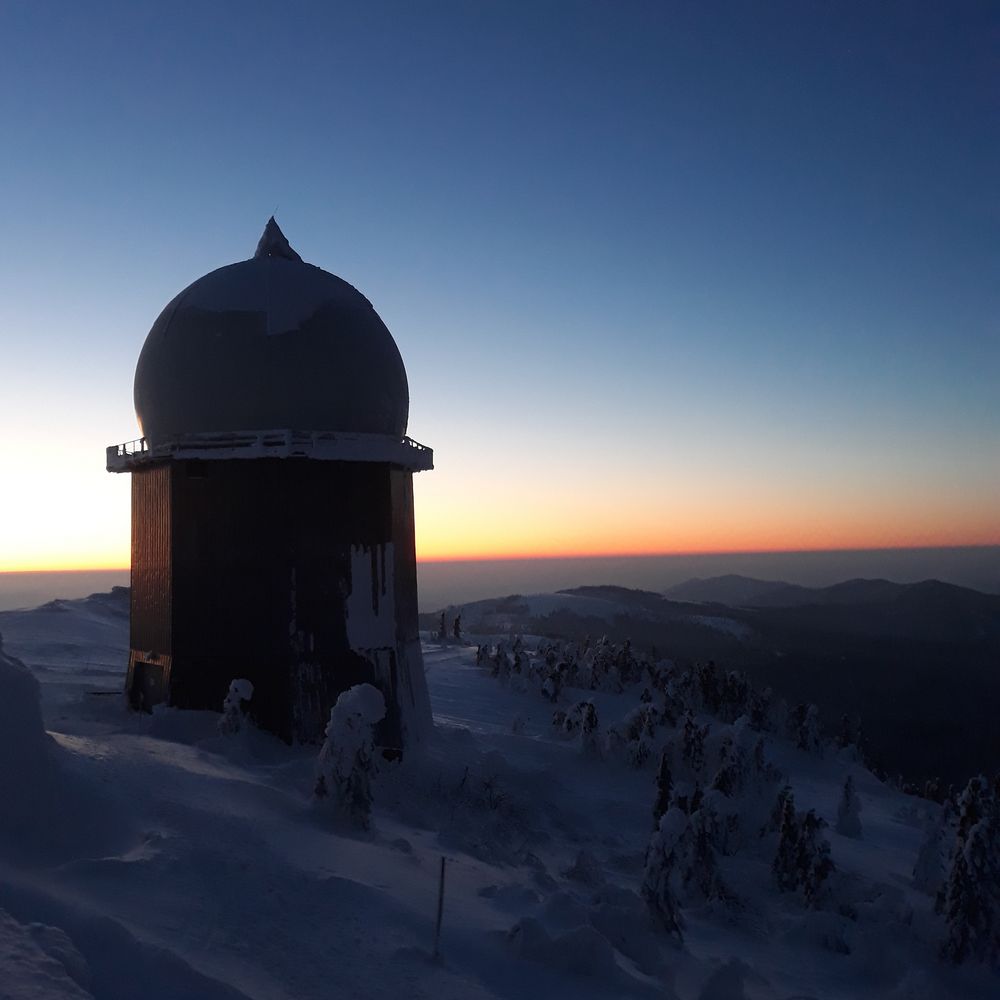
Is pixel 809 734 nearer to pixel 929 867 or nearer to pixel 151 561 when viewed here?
pixel 929 867

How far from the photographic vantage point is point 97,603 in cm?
4097

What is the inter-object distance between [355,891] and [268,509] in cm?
966

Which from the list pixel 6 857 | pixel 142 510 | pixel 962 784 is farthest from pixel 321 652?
pixel 962 784

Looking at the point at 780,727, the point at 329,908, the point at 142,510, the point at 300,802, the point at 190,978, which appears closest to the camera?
the point at 190,978

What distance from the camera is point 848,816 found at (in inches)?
728

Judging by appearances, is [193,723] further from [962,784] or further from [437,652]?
[962,784]

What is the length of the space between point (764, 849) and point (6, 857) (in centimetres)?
1342

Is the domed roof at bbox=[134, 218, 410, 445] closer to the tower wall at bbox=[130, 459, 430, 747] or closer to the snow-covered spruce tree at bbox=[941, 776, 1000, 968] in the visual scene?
the tower wall at bbox=[130, 459, 430, 747]

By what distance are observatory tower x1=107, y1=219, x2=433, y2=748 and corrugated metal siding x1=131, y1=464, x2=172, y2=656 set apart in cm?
5

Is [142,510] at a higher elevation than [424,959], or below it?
higher

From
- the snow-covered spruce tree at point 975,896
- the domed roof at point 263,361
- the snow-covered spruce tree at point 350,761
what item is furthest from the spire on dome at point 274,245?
the snow-covered spruce tree at point 975,896

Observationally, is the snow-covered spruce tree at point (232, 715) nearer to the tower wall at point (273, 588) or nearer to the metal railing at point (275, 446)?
the tower wall at point (273, 588)

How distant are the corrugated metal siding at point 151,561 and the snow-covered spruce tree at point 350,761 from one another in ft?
23.7

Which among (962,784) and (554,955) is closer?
(554,955)
